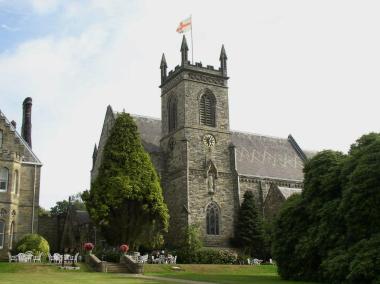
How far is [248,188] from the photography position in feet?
176

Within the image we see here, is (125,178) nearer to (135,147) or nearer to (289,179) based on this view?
(135,147)

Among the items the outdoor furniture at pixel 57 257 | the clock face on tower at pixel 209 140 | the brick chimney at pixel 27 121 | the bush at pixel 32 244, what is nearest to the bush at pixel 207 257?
the clock face on tower at pixel 209 140

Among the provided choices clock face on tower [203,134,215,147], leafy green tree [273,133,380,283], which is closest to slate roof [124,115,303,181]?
clock face on tower [203,134,215,147]

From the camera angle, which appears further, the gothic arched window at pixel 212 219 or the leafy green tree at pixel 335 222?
the gothic arched window at pixel 212 219

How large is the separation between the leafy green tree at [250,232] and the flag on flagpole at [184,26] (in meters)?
18.6

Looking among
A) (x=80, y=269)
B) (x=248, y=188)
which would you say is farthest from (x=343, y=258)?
(x=248, y=188)

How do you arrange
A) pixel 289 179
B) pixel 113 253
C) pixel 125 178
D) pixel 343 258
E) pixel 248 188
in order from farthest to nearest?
1. pixel 289 179
2. pixel 248 188
3. pixel 125 178
4. pixel 113 253
5. pixel 343 258

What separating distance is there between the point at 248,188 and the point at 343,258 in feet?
97.3

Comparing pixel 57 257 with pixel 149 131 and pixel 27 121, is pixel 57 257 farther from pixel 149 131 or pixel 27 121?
pixel 149 131

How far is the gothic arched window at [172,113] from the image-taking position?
53.4 m

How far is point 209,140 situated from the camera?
5231 centimetres

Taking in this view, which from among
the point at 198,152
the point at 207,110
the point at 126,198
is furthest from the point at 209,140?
the point at 126,198

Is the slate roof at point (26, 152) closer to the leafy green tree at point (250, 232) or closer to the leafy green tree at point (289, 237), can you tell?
the leafy green tree at point (250, 232)

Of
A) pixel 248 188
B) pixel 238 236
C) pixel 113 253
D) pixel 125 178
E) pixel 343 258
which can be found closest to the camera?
pixel 343 258
